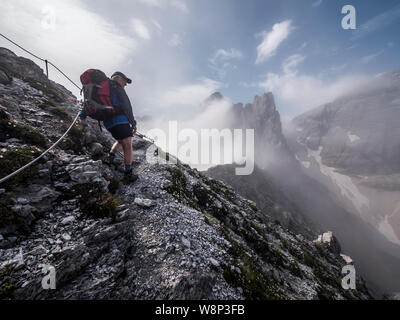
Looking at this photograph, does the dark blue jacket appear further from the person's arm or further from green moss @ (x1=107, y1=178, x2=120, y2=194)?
green moss @ (x1=107, y1=178, x2=120, y2=194)

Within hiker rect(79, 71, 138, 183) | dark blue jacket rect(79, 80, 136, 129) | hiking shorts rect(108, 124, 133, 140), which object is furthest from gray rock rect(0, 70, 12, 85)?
hiking shorts rect(108, 124, 133, 140)

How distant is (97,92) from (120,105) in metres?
1.01

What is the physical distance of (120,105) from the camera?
756 cm

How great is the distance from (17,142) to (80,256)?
19.6ft

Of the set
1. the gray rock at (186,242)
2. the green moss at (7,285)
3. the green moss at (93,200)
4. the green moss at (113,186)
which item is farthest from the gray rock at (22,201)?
the gray rock at (186,242)

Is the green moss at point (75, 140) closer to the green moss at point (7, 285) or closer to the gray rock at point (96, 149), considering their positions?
the gray rock at point (96, 149)

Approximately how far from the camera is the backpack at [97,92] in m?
7.25

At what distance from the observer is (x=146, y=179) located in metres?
9.90

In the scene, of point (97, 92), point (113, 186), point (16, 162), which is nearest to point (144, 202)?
point (113, 186)

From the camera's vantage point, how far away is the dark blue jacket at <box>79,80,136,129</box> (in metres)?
7.48
